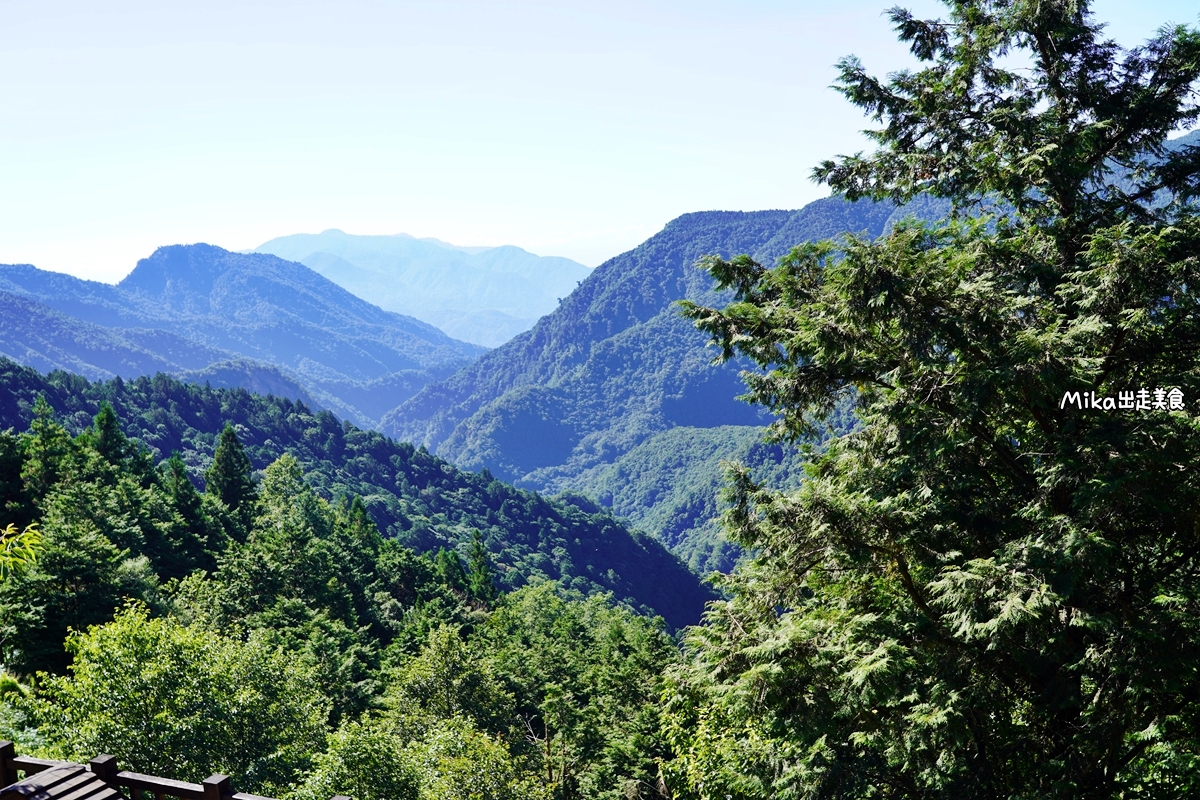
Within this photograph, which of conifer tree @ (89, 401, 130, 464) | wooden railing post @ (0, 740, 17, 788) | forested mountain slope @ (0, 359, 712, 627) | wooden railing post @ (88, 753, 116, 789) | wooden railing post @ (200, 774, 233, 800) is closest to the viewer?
wooden railing post @ (200, 774, 233, 800)

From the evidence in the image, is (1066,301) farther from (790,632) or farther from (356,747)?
(356,747)

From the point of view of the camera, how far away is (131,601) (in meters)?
23.0

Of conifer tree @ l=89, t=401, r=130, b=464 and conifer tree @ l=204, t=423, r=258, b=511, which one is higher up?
conifer tree @ l=89, t=401, r=130, b=464

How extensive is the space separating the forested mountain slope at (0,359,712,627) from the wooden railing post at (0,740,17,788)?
379 ft

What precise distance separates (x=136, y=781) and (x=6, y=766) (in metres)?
1.22

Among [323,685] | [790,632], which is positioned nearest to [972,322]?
[790,632]

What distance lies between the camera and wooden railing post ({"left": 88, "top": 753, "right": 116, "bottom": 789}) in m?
6.84

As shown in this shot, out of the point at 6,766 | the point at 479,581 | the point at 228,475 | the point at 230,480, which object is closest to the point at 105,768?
the point at 6,766

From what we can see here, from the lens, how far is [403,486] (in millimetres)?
157000

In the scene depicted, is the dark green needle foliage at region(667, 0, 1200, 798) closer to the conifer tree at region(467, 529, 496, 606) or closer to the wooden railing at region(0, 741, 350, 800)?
the wooden railing at region(0, 741, 350, 800)

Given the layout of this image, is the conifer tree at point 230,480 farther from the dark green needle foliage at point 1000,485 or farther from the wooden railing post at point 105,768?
the dark green needle foliage at point 1000,485

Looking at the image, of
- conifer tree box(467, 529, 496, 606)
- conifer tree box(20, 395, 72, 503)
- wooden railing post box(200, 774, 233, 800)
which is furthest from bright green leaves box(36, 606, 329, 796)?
conifer tree box(467, 529, 496, 606)

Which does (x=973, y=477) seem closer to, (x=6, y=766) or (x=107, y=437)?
(x=6, y=766)

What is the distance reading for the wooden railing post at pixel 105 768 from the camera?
6836 mm
